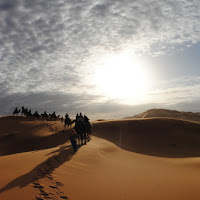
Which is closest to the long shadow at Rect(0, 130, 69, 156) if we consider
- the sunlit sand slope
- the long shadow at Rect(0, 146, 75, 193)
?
the sunlit sand slope

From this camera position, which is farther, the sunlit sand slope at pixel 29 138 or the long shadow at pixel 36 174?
the sunlit sand slope at pixel 29 138

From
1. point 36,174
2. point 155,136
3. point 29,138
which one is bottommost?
point 29,138

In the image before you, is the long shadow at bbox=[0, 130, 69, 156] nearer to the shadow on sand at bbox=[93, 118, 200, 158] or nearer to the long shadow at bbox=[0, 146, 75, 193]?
the shadow on sand at bbox=[93, 118, 200, 158]

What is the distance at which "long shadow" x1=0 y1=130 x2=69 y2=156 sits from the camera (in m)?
26.5

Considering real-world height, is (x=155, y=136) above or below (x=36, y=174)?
below

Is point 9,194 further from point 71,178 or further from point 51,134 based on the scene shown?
point 51,134

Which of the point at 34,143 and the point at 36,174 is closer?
the point at 36,174

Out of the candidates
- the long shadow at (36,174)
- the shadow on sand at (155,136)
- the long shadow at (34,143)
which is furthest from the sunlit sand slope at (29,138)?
the long shadow at (36,174)

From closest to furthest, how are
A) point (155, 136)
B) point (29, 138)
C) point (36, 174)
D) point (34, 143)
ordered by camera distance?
point (36, 174)
point (155, 136)
point (34, 143)
point (29, 138)

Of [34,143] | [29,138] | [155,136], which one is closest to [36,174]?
[34,143]

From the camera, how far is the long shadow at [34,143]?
2647 centimetres

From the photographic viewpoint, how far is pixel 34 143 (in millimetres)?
28266

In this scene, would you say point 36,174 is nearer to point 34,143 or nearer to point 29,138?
point 34,143

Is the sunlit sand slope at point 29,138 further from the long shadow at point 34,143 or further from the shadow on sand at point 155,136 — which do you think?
the shadow on sand at point 155,136
